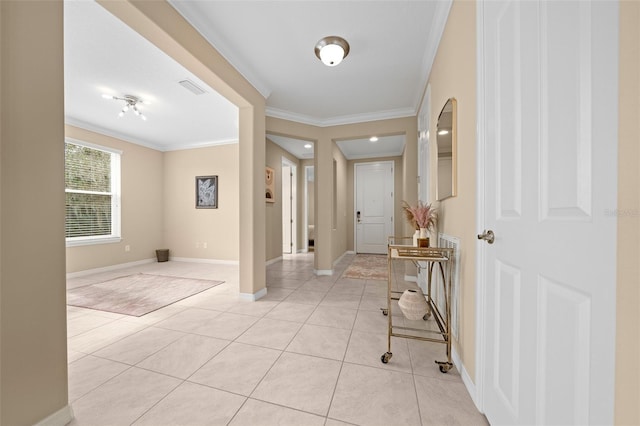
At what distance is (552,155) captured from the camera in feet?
2.43

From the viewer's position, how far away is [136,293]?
3.14m

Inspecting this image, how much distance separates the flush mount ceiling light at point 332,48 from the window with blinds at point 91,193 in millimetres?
4525

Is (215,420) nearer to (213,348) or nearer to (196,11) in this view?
(213,348)

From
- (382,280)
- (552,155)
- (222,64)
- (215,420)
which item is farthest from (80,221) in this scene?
(552,155)

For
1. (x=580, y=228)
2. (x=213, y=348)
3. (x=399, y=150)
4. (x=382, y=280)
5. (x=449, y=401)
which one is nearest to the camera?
(x=580, y=228)

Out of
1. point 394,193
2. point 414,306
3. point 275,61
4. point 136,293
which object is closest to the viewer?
point 414,306

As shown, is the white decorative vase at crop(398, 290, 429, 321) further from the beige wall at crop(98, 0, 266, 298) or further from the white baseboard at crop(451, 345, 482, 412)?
the beige wall at crop(98, 0, 266, 298)

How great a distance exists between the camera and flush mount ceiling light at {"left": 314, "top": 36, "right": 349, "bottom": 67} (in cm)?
213

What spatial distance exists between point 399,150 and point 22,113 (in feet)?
19.0

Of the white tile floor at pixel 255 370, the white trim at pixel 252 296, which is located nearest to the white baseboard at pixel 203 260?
the white trim at pixel 252 296

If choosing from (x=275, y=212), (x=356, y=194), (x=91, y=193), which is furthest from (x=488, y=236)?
(x=91, y=193)

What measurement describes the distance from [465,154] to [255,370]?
1935 millimetres

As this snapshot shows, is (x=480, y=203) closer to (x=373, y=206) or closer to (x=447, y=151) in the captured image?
(x=447, y=151)

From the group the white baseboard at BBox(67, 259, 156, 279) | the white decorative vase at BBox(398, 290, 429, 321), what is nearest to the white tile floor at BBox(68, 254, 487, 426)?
the white decorative vase at BBox(398, 290, 429, 321)
